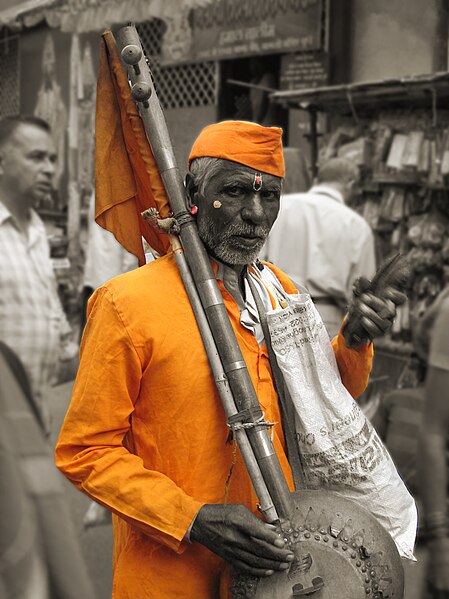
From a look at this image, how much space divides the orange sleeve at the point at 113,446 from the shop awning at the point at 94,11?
257 inches

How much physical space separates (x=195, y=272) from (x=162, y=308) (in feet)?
0.41

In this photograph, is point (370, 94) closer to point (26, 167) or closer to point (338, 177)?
point (338, 177)

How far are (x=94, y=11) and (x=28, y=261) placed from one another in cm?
572

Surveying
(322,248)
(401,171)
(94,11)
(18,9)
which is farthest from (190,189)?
(18,9)

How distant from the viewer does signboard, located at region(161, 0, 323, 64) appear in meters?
8.20

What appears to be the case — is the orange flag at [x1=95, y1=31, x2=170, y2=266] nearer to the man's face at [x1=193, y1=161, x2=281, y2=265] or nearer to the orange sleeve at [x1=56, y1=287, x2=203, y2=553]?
the man's face at [x1=193, y1=161, x2=281, y2=265]

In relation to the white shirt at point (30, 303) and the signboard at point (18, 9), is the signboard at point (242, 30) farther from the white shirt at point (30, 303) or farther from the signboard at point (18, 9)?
the white shirt at point (30, 303)

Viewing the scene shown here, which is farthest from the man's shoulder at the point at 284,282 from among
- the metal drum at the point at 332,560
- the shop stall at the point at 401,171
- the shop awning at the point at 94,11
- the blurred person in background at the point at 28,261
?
the shop awning at the point at 94,11

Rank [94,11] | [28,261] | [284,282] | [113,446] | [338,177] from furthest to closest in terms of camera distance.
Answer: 1. [94,11]
2. [338,177]
3. [28,261]
4. [284,282]
5. [113,446]

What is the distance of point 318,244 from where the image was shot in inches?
228

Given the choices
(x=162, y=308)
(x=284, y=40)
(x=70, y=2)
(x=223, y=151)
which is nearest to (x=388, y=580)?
(x=162, y=308)

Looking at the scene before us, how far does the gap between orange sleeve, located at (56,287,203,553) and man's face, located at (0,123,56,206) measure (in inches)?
84.5

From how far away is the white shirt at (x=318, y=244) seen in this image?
578 centimetres

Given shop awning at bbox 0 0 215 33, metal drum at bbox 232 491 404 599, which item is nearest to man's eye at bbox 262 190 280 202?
metal drum at bbox 232 491 404 599
